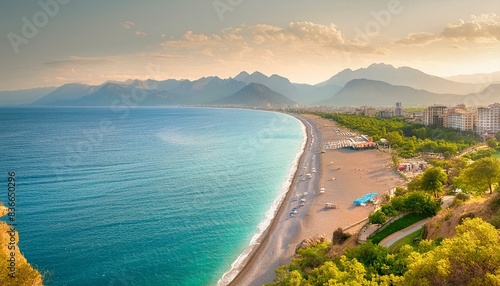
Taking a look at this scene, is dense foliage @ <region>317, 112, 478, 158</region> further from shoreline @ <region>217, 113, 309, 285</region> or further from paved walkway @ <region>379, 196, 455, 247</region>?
paved walkway @ <region>379, 196, 455, 247</region>

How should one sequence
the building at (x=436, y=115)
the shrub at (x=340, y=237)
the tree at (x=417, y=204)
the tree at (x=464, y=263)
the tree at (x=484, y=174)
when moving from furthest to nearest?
1. the building at (x=436, y=115)
2. the tree at (x=484, y=174)
3. the shrub at (x=340, y=237)
4. the tree at (x=417, y=204)
5. the tree at (x=464, y=263)

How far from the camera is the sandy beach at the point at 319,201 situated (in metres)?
29.5

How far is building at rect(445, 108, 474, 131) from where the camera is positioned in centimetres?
9456

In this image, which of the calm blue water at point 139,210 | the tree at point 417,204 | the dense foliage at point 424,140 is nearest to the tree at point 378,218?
the tree at point 417,204

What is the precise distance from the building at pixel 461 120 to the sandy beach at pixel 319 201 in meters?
36.3

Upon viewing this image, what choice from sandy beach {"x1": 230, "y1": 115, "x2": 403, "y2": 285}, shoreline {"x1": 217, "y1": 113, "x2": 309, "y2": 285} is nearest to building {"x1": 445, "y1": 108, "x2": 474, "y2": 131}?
sandy beach {"x1": 230, "y1": 115, "x2": 403, "y2": 285}

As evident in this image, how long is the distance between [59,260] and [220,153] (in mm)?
55240

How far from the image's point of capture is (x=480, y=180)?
1145 inches

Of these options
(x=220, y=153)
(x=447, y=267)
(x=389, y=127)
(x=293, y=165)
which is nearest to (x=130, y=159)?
(x=220, y=153)

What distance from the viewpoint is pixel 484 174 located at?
29.1 meters

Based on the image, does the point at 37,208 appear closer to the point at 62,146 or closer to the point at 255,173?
the point at 255,173

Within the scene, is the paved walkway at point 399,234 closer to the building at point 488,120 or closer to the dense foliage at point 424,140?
the dense foliage at point 424,140

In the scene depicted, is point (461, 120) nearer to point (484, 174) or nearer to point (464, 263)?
point (484, 174)

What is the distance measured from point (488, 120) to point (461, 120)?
628 centimetres
